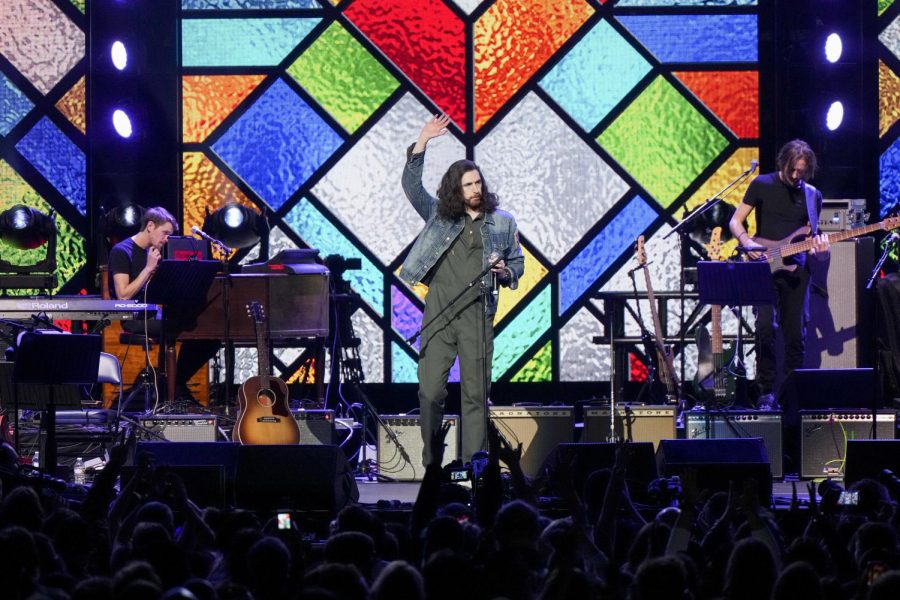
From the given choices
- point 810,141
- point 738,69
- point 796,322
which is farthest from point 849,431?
point 738,69

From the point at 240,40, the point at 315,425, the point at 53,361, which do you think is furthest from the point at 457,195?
the point at 240,40

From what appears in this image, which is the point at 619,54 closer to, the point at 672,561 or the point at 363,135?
the point at 363,135

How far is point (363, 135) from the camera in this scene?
11.1 m

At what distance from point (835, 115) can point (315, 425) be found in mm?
5006

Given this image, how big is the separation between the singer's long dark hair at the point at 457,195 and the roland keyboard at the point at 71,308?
238cm

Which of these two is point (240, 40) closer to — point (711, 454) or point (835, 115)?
point (835, 115)

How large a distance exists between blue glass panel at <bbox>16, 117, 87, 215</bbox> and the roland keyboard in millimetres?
2443

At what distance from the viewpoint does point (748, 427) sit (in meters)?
8.16

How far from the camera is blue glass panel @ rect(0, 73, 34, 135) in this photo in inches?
438

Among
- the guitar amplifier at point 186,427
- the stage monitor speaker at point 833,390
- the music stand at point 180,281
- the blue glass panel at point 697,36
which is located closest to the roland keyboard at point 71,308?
the music stand at point 180,281

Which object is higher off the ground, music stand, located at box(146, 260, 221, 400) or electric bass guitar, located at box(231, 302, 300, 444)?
music stand, located at box(146, 260, 221, 400)

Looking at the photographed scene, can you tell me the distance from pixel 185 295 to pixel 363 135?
281cm

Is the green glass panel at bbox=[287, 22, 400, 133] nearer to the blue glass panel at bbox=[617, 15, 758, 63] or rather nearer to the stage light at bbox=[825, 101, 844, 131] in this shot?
the blue glass panel at bbox=[617, 15, 758, 63]

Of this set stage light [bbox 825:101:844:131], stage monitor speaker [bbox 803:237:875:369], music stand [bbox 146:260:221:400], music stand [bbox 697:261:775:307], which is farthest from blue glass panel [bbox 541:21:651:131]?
music stand [bbox 146:260:221:400]
